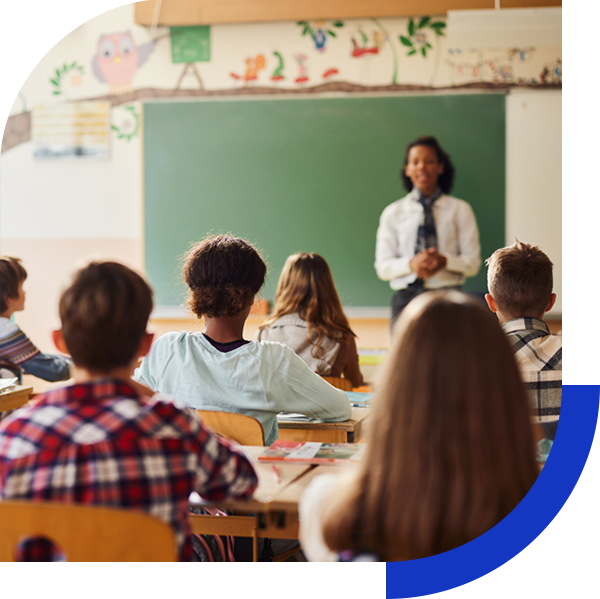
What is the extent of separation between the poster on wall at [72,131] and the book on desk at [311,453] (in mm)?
3345

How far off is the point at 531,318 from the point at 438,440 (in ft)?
3.38

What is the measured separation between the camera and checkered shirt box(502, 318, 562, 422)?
1.71 meters

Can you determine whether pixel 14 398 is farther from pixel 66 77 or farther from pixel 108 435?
pixel 66 77

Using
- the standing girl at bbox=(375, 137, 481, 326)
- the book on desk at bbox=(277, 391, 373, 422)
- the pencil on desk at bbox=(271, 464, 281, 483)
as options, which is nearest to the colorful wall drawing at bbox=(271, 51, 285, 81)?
the standing girl at bbox=(375, 137, 481, 326)

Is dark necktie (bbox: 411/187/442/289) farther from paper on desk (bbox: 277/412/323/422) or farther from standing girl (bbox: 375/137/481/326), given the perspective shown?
paper on desk (bbox: 277/412/323/422)

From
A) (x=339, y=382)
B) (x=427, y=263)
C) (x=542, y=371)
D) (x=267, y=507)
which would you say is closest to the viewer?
(x=267, y=507)

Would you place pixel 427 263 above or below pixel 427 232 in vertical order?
below

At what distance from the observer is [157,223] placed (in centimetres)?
423

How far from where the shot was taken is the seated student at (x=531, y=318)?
5.62ft

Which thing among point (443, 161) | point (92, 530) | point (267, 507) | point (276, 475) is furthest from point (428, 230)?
point (92, 530)

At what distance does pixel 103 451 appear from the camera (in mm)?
929

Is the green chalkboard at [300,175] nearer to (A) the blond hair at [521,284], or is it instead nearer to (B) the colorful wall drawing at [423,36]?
(B) the colorful wall drawing at [423,36]

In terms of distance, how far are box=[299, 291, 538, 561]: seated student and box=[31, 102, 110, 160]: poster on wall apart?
3779mm

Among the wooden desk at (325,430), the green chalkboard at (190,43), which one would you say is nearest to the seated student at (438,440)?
the wooden desk at (325,430)
